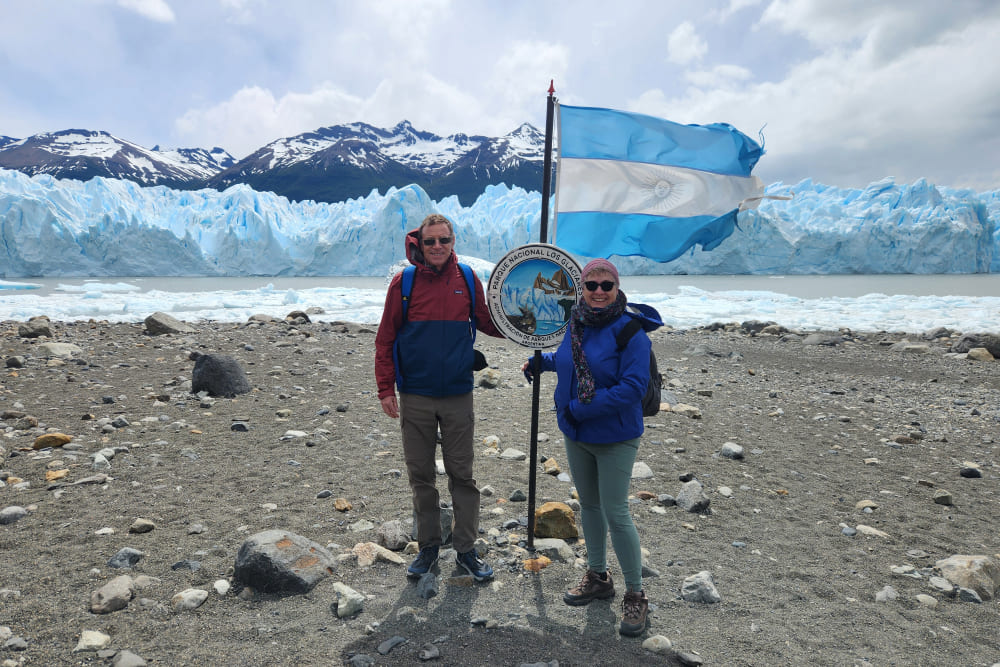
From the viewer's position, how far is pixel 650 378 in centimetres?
269

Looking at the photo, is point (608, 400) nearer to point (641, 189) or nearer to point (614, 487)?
point (614, 487)

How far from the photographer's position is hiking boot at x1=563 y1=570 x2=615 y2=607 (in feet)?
9.80

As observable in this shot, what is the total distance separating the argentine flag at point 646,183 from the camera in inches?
169

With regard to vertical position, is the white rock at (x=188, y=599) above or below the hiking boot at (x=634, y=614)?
below

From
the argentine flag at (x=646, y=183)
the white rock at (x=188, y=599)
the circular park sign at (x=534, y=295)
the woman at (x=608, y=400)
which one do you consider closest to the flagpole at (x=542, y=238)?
the circular park sign at (x=534, y=295)

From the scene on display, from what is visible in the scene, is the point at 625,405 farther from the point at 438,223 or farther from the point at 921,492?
the point at 921,492

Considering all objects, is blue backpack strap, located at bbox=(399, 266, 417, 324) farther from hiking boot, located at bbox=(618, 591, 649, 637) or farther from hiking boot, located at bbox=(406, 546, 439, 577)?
hiking boot, located at bbox=(618, 591, 649, 637)

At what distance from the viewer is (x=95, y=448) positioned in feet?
16.7

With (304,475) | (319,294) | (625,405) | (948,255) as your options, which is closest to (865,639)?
(625,405)

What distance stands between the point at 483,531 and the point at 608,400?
1739 millimetres

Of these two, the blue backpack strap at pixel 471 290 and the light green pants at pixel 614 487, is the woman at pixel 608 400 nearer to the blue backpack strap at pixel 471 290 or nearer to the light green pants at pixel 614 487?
the light green pants at pixel 614 487

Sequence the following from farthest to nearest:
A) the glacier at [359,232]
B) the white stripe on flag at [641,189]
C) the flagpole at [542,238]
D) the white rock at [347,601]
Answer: the glacier at [359,232], the white stripe on flag at [641,189], the flagpole at [542,238], the white rock at [347,601]

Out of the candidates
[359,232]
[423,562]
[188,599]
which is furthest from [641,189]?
[359,232]

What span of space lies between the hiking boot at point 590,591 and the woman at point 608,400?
0.23 meters
